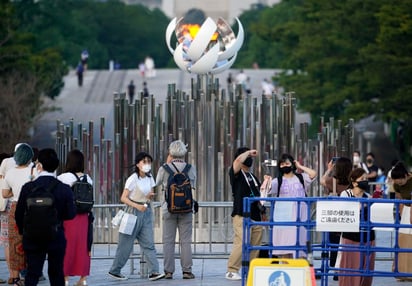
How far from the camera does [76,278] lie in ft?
61.0

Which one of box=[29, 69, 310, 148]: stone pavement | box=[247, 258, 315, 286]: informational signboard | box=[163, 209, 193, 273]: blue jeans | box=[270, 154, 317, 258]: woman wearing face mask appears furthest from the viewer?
box=[29, 69, 310, 148]: stone pavement

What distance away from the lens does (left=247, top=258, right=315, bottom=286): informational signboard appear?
14086 mm

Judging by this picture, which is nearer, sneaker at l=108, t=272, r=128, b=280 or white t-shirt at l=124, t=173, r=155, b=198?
white t-shirt at l=124, t=173, r=155, b=198

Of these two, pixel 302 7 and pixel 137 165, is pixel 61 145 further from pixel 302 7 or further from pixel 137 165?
pixel 302 7

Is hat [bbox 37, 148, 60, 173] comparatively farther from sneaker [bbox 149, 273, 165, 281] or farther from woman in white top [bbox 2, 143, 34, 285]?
sneaker [bbox 149, 273, 165, 281]

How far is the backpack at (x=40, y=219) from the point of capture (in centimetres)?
1540

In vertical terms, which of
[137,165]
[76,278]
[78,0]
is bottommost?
[76,278]

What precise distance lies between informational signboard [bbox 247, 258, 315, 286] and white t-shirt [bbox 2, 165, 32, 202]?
3.81 m

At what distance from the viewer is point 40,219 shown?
50.5ft

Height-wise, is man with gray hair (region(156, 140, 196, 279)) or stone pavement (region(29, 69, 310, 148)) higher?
stone pavement (region(29, 69, 310, 148))

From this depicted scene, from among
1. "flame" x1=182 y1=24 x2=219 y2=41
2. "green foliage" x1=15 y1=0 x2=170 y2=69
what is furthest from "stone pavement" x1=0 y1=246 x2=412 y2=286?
"green foliage" x1=15 y1=0 x2=170 y2=69

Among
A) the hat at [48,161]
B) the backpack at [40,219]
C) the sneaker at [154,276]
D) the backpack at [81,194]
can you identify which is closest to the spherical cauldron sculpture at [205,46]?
the sneaker at [154,276]

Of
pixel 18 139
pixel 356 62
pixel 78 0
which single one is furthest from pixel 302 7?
pixel 78 0

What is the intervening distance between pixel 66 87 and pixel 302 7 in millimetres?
22235
